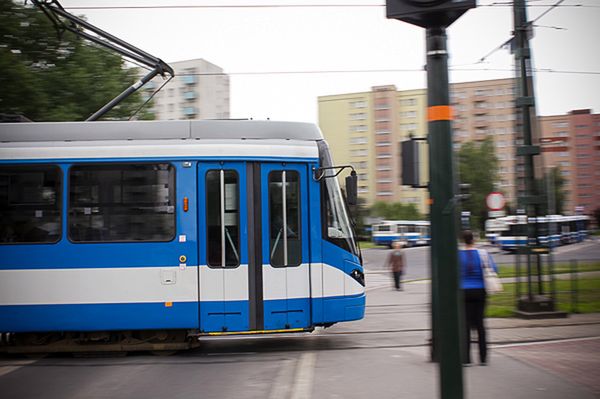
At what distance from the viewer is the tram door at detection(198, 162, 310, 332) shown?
28.9 ft

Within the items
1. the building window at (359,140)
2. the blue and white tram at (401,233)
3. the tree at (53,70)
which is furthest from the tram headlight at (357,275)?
the building window at (359,140)

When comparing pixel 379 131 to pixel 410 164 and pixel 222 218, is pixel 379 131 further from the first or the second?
pixel 410 164

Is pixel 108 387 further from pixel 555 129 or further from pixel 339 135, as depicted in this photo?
pixel 555 129

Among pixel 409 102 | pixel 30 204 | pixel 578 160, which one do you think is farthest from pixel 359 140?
pixel 30 204

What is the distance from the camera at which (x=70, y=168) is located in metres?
8.98

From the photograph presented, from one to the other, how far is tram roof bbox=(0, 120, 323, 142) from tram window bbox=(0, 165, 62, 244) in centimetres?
58

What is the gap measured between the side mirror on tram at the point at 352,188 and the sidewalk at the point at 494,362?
8.05 feet

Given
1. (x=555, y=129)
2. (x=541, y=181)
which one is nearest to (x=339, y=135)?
(x=555, y=129)

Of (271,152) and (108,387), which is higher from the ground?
(271,152)

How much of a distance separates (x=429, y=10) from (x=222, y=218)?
17.5ft

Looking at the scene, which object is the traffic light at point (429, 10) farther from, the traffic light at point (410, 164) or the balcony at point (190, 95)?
the balcony at point (190, 95)

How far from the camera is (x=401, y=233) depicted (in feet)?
193

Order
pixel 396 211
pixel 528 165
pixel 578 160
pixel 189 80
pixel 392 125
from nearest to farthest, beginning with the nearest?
pixel 528 165 < pixel 396 211 < pixel 189 80 < pixel 392 125 < pixel 578 160

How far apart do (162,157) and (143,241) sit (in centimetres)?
138
